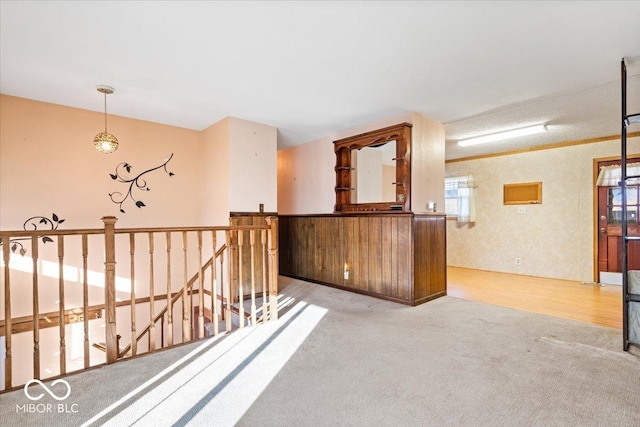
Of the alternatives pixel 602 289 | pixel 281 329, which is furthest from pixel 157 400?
pixel 602 289

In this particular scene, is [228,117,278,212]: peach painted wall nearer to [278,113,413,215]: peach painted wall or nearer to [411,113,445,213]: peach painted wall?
[278,113,413,215]: peach painted wall

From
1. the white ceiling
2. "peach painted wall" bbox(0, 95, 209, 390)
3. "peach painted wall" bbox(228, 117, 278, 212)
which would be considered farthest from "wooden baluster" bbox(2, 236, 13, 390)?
"peach painted wall" bbox(228, 117, 278, 212)

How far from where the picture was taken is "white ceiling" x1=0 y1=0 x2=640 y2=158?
6.61 ft

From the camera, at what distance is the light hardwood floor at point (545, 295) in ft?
11.7

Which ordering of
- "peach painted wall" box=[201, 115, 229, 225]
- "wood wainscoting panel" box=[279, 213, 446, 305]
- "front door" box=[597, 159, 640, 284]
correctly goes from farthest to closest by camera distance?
"front door" box=[597, 159, 640, 284]
"peach painted wall" box=[201, 115, 229, 225]
"wood wainscoting panel" box=[279, 213, 446, 305]

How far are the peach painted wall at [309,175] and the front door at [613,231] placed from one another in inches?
159

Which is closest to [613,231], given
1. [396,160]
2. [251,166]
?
[396,160]

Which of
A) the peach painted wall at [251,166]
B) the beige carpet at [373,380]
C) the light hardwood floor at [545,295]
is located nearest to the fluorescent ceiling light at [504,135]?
the light hardwood floor at [545,295]

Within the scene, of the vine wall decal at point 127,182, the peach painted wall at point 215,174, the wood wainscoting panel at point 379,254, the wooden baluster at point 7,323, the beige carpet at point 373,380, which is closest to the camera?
the beige carpet at point 373,380

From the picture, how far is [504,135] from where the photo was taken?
470 cm

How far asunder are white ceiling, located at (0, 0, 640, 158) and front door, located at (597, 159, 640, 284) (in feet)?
5.55

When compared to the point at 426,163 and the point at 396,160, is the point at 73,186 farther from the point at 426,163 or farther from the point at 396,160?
the point at 426,163

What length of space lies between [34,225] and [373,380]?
155 inches

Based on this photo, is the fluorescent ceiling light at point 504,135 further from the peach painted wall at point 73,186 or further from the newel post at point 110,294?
the newel post at point 110,294
